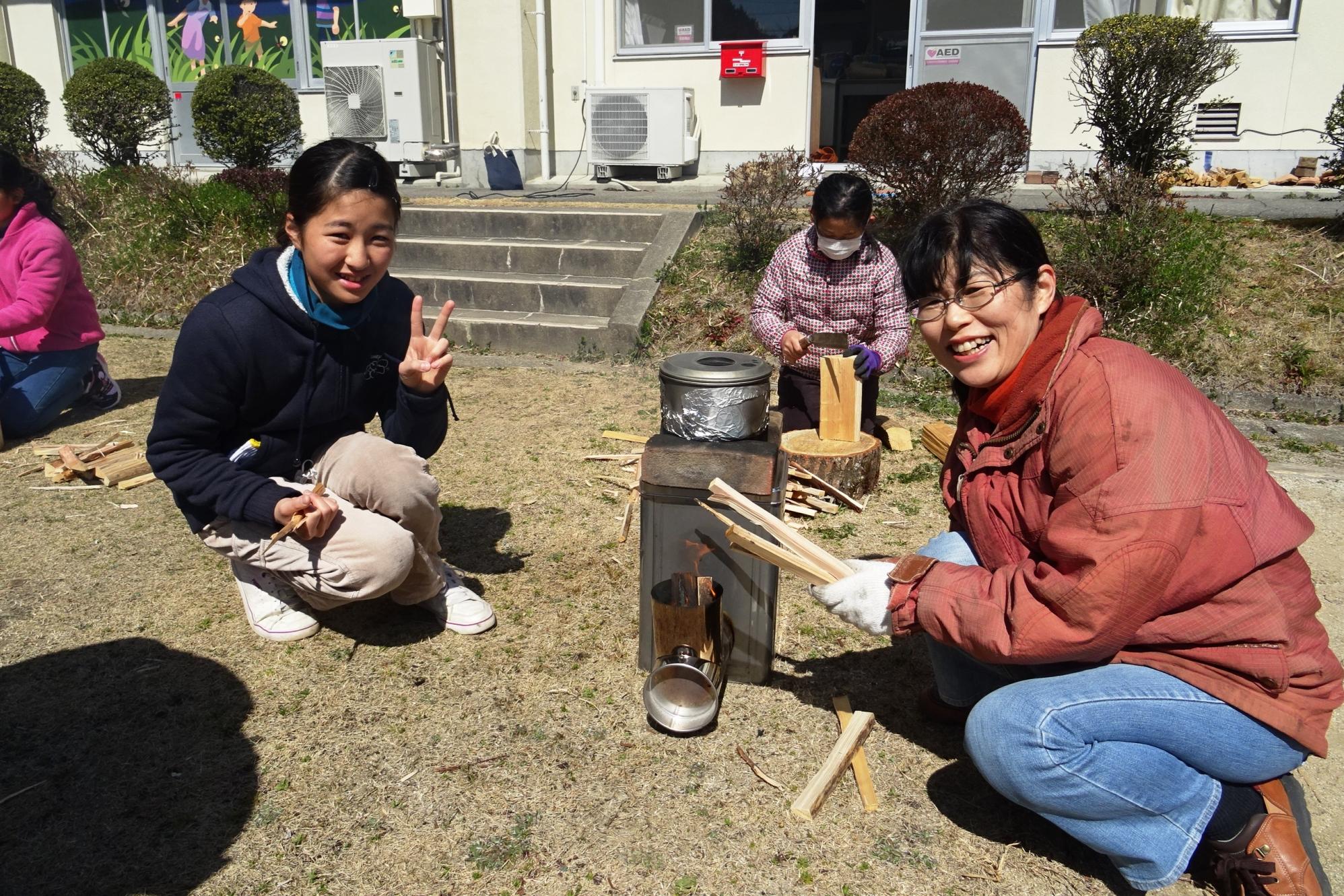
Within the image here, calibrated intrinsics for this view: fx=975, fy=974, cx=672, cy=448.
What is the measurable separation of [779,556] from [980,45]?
33.6 ft

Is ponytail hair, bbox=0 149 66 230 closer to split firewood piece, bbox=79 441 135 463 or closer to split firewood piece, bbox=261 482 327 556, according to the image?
split firewood piece, bbox=79 441 135 463

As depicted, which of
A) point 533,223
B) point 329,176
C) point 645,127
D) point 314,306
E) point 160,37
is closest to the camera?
point 329,176

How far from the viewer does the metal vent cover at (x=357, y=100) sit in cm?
1274

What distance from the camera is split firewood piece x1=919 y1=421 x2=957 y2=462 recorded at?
13.6ft

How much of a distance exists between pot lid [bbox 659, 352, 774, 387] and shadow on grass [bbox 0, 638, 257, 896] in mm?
1627

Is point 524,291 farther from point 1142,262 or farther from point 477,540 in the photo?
point 1142,262

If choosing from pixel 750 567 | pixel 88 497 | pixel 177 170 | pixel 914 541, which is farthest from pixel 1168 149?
pixel 177 170

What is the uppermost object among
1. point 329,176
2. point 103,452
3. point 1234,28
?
point 1234,28

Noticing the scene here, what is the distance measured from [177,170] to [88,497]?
6706 millimetres

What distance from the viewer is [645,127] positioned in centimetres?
1159

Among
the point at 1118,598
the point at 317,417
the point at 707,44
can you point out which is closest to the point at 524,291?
the point at 317,417

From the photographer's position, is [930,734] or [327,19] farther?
[327,19]

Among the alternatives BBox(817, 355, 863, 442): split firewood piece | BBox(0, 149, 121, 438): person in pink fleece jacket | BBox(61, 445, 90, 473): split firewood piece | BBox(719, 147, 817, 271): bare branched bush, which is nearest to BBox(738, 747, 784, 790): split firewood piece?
BBox(817, 355, 863, 442): split firewood piece

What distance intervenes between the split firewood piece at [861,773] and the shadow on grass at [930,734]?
0.09 meters
